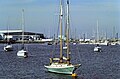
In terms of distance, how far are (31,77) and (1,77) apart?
15.6 feet

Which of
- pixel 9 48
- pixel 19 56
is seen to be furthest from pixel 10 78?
pixel 9 48

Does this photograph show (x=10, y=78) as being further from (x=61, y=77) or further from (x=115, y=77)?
(x=115, y=77)

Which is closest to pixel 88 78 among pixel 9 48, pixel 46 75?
pixel 46 75

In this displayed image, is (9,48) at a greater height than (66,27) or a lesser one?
lesser

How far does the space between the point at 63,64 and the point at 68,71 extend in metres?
1.43

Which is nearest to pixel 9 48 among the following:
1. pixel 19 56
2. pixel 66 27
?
pixel 19 56

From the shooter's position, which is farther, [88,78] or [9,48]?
[9,48]

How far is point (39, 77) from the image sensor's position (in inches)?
2378

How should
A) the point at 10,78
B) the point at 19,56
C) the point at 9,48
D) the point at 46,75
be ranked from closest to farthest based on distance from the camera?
the point at 10,78, the point at 46,75, the point at 19,56, the point at 9,48

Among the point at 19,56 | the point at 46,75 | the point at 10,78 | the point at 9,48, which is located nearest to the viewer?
the point at 10,78

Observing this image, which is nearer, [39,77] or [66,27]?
[39,77]

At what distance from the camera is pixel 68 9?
219 feet

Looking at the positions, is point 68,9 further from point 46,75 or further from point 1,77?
point 1,77

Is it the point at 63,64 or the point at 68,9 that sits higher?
the point at 68,9
